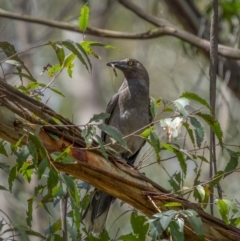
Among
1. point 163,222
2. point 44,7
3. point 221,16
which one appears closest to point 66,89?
point 44,7

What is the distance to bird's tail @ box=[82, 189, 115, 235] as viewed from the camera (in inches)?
178

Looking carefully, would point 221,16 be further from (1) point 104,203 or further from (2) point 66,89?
(2) point 66,89

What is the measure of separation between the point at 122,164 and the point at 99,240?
43 centimetres

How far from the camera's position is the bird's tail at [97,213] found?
14.8ft

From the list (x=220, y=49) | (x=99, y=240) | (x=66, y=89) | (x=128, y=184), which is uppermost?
(x=66, y=89)

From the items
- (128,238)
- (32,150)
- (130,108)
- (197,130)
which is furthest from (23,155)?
(130,108)

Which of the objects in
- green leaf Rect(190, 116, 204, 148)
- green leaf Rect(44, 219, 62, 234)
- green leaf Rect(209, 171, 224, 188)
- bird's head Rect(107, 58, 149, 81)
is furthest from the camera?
bird's head Rect(107, 58, 149, 81)

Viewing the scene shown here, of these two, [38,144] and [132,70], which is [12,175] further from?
[132,70]

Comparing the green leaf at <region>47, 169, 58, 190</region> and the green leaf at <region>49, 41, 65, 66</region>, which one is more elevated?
the green leaf at <region>49, 41, 65, 66</region>

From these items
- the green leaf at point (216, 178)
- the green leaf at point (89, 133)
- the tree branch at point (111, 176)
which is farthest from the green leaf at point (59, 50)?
the green leaf at point (216, 178)

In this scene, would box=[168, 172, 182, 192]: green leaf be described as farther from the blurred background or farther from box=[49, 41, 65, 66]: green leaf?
the blurred background

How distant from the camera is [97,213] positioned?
4.75 metres

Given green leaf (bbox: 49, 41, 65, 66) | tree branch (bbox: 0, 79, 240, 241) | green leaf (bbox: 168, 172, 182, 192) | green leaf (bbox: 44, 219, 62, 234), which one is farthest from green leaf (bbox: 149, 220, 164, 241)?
green leaf (bbox: 49, 41, 65, 66)

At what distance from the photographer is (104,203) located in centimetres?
485
